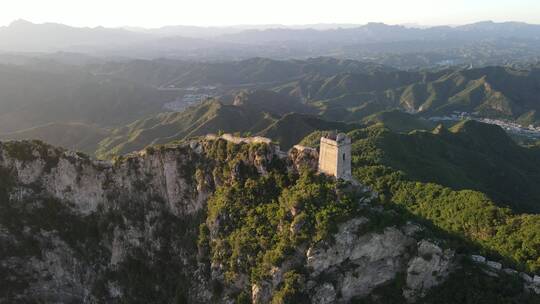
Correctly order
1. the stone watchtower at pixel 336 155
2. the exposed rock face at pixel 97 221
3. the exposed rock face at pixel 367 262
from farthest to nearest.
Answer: the exposed rock face at pixel 97 221 → the stone watchtower at pixel 336 155 → the exposed rock face at pixel 367 262

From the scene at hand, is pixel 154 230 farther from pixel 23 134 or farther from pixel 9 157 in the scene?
pixel 23 134

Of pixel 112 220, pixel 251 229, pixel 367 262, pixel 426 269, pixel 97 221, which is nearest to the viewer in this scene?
pixel 426 269

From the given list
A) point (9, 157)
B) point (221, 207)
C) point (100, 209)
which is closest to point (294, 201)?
point (221, 207)

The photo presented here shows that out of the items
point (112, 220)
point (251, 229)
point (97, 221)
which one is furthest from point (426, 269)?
point (97, 221)

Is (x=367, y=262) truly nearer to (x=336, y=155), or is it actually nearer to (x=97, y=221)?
(x=336, y=155)

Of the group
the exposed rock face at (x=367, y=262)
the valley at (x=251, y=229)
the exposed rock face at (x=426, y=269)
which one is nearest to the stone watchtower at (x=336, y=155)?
the valley at (x=251, y=229)

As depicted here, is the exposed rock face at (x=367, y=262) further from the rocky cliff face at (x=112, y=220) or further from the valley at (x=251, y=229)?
the rocky cliff face at (x=112, y=220)
